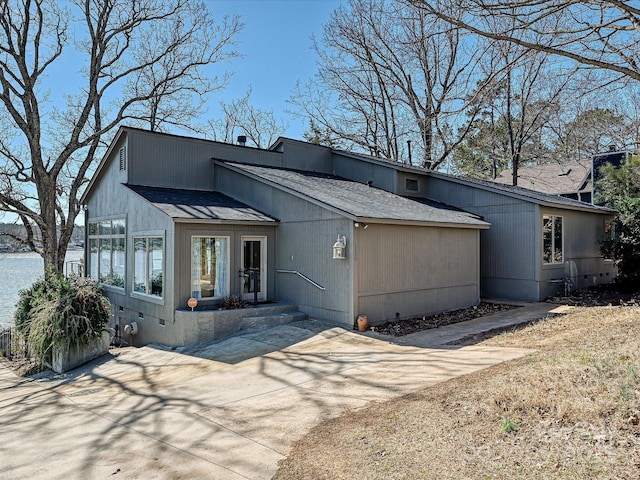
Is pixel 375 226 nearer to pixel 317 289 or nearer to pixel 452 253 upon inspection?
pixel 317 289

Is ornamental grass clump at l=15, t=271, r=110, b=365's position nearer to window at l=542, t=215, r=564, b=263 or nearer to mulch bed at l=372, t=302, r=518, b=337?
mulch bed at l=372, t=302, r=518, b=337

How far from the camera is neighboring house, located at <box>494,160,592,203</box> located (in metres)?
23.7

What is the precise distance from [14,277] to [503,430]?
1093 inches

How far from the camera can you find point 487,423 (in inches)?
164

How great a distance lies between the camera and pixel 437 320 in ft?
36.3

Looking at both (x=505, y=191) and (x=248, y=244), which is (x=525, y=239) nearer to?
(x=505, y=191)

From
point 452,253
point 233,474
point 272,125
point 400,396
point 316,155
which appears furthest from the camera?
point 272,125

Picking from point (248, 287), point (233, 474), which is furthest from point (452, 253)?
point (233, 474)

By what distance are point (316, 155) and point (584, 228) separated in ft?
32.2

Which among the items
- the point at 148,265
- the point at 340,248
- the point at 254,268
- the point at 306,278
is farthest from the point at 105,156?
the point at 340,248

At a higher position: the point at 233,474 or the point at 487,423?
the point at 487,423

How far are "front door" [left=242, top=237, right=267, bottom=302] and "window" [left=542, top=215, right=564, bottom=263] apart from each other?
8326mm

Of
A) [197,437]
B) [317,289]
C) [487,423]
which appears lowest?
[197,437]

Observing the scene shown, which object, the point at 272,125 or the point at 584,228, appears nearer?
the point at 584,228
